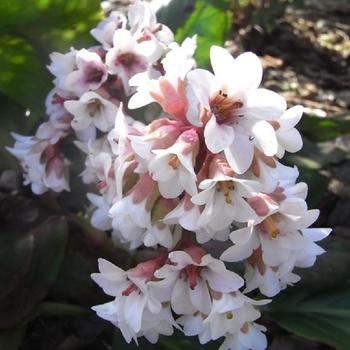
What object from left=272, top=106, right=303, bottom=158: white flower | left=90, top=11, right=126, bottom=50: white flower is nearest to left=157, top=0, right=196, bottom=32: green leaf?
left=90, top=11, right=126, bottom=50: white flower

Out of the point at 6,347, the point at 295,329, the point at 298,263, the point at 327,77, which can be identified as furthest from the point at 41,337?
the point at 327,77

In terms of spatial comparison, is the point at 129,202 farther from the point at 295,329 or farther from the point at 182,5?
the point at 182,5

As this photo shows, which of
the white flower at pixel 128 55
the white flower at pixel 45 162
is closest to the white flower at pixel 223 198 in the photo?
the white flower at pixel 128 55

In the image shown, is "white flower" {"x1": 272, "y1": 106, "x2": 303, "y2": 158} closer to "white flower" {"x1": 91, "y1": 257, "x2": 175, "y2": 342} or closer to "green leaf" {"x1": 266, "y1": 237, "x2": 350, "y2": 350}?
"white flower" {"x1": 91, "y1": 257, "x2": 175, "y2": 342}

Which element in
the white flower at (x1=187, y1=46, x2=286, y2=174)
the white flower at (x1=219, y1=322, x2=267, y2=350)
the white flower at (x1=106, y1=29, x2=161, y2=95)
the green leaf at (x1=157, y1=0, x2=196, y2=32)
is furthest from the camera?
the green leaf at (x1=157, y1=0, x2=196, y2=32)

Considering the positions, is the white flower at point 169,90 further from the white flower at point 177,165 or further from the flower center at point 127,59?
the flower center at point 127,59

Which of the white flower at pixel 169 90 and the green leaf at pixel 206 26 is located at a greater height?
the white flower at pixel 169 90

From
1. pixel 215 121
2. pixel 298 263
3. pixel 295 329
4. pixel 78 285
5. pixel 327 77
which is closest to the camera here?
pixel 215 121
